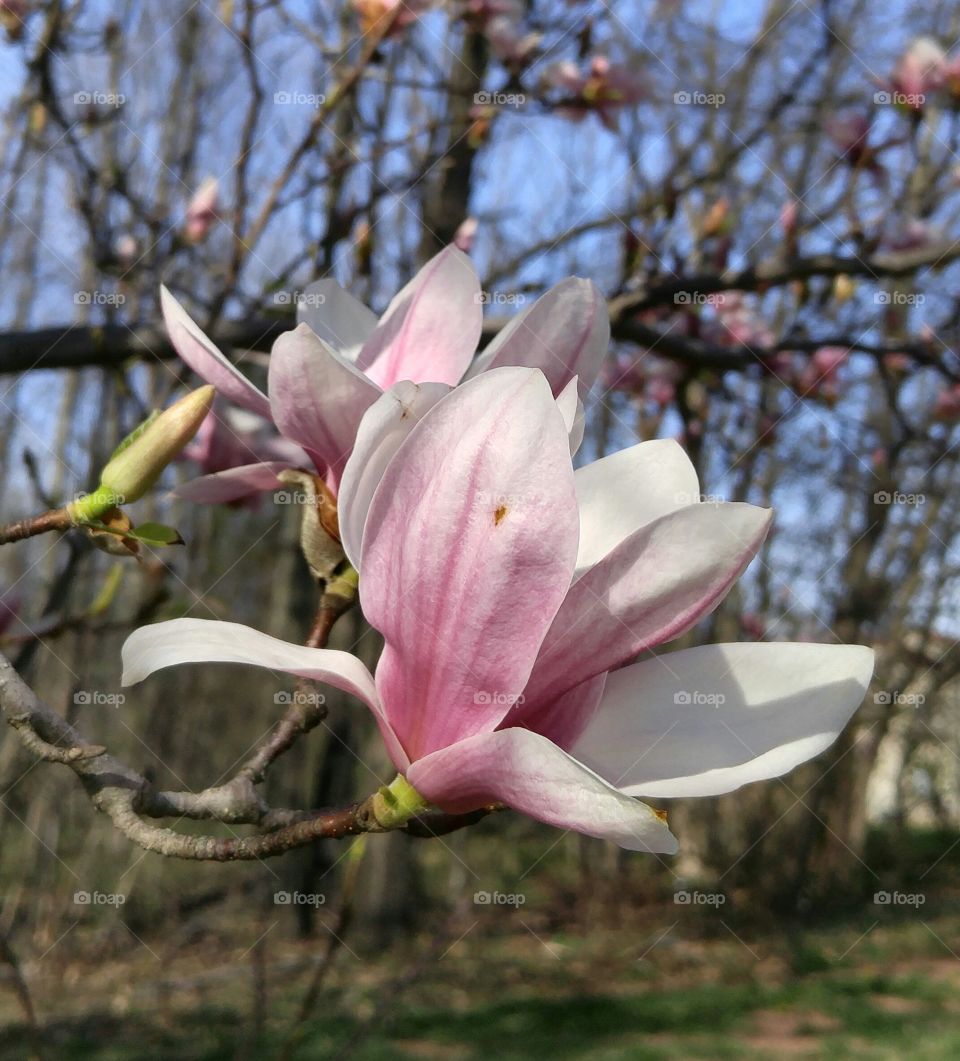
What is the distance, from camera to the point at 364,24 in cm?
200

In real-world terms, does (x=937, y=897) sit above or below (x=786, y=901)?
below

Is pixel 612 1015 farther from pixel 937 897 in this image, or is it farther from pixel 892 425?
pixel 937 897

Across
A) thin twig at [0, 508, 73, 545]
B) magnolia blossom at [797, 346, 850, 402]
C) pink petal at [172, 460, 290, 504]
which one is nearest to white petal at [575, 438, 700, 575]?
pink petal at [172, 460, 290, 504]

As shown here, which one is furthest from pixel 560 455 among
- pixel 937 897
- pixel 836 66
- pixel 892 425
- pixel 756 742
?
pixel 937 897

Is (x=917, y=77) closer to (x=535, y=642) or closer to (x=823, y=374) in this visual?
(x=823, y=374)

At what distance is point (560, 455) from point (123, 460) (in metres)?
0.33

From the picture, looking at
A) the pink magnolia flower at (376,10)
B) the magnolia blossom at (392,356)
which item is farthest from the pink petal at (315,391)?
the pink magnolia flower at (376,10)

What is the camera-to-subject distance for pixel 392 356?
676mm

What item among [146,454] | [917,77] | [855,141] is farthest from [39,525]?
[917,77]

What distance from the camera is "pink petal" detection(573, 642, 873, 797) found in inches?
19.6

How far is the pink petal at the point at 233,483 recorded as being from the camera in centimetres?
69

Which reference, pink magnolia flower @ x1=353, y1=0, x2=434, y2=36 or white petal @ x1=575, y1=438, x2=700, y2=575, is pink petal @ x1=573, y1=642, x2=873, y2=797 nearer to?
white petal @ x1=575, y1=438, x2=700, y2=575

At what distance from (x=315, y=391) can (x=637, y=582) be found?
219 millimetres

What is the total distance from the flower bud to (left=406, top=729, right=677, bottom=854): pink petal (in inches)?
11.1
